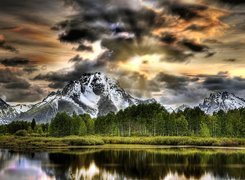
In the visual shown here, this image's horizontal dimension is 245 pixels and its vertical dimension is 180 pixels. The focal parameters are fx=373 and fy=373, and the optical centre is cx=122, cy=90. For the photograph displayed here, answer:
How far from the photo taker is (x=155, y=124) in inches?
6762

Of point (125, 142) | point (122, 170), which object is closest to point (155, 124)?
point (125, 142)

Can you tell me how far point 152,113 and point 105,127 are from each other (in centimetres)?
2618

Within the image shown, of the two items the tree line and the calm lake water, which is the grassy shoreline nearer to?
the tree line

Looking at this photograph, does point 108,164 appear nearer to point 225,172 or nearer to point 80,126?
point 225,172

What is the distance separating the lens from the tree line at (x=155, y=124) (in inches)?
6370

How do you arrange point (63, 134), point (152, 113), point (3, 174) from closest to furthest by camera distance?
point (3, 174), point (63, 134), point (152, 113)

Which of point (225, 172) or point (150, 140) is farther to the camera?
point (150, 140)

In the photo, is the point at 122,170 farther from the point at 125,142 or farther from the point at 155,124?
the point at 155,124

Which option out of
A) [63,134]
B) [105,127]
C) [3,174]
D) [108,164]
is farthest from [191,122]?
[3,174]

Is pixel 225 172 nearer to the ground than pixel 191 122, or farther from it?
nearer to the ground

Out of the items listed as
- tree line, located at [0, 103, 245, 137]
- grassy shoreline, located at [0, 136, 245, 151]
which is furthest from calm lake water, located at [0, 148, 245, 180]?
tree line, located at [0, 103, 245, 137]

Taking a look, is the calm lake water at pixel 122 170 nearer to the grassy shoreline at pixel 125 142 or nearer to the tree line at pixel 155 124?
the grassy shoreline at pixel 125 142

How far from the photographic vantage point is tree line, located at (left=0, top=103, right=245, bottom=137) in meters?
162

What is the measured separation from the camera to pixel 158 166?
204ft
